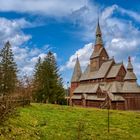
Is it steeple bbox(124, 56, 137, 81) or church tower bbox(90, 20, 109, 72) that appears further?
church tower bbox(90, 20, 109, 72)

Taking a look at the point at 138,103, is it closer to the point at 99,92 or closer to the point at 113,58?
the point at 99,92

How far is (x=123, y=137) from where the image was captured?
2183cm

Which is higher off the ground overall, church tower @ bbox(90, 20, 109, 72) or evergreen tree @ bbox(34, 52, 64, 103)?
church tower @ bbox(90, 20, 109, 72)

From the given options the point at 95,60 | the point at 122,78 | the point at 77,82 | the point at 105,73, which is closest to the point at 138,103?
the point at 122,78

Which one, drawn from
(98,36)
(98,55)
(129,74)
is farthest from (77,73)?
(129,74)

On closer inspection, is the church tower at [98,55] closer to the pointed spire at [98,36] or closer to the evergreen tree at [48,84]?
the pointed spire at [98,36]

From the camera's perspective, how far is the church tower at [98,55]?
265ft

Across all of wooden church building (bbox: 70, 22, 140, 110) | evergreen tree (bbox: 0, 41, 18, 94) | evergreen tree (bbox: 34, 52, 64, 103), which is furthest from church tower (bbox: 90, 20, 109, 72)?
evergreen tree (bbox: 0, 41, 18, 94)

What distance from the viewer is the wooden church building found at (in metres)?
63.2

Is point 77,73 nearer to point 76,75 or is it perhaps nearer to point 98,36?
point 76,75

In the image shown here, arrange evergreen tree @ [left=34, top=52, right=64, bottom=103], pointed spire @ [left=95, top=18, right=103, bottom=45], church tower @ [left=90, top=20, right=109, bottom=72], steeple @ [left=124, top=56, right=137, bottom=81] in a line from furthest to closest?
pointed spire @ [left=95, top=18, right=103, bottom=45]
church tower @ [left=90, top=20, right=109, bottom=72]
evergreen tree @ [left=34, top=52, right=64, bottom=103]
steeple @ [left=124, top=56, right=137, bottom=81]

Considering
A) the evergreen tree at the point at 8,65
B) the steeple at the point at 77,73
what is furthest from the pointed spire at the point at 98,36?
the evergreen tree at the point at 8,65

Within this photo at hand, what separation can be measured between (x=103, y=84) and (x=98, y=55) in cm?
1182

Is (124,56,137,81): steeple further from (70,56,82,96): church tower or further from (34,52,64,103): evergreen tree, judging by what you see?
(70,56,82,96): church tower
